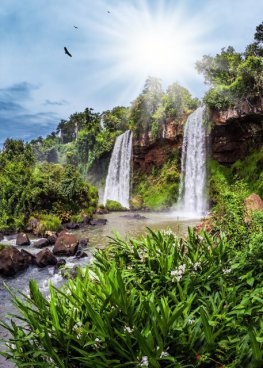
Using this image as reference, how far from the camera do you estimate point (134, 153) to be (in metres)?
41.7

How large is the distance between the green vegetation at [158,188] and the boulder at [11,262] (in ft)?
78.1

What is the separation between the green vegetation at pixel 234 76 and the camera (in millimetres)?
23891

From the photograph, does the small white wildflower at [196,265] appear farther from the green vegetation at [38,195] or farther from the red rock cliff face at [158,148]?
the red rock cliff face at [158,148]

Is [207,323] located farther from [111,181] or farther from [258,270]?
[111,181]

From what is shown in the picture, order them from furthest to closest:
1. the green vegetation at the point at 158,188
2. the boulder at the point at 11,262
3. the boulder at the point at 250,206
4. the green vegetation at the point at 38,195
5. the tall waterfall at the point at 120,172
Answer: the tall waterfall at the point at 120,172 < the green vegetation at the point at 158,188 < the green vegetation at the point at 38,195 < the boulder at the point at 11,262 < the boulder at the point at 250,206

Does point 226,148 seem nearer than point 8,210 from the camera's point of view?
No

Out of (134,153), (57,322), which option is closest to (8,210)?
(57,322)

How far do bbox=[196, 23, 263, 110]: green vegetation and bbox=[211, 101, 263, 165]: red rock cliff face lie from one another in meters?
0.63

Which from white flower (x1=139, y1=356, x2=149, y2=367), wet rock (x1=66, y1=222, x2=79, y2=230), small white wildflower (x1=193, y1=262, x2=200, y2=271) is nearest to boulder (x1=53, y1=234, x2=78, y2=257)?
wet rock (x1=66, y1=222, x2=79, y2=230)

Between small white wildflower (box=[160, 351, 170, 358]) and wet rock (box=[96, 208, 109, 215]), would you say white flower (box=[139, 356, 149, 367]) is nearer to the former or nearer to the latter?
small white wildflower (box=[160, 351, 170, 358])

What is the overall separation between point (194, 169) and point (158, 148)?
9576mm

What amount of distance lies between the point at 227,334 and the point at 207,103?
26.3 metres

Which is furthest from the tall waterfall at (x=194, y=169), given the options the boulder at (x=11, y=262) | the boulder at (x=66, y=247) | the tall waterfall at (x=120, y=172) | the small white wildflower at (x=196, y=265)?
the small white wildflower at (x=196, y=265)

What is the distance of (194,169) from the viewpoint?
102 feet
